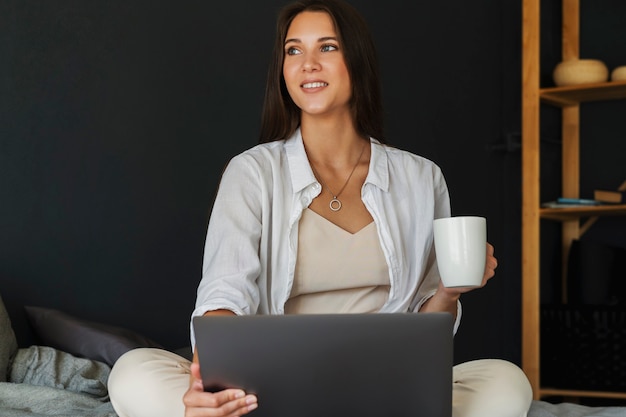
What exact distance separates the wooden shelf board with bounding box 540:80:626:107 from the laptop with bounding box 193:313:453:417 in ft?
9.46

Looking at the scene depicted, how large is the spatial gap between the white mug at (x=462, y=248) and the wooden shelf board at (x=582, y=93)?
8.77 ft

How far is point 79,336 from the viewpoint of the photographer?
2.54 metres

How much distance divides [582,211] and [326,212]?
7.60 feet

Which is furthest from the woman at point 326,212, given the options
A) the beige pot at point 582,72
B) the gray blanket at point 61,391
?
the beige pot at point 582,72

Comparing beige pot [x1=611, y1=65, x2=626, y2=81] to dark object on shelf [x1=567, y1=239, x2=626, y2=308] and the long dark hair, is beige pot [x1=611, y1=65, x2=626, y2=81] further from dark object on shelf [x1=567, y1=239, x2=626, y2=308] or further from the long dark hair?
the long dark hair

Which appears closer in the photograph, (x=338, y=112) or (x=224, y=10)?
(x=338, y=112)

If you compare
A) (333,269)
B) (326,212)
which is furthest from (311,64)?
(333,269)

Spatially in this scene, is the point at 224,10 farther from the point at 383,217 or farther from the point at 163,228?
the point at 383,217

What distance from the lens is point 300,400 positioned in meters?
1.43

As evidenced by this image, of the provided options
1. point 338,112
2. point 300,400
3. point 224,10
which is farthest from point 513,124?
point 300,400

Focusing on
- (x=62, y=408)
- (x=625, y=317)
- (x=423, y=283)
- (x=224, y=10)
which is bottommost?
(x=625, y=317)

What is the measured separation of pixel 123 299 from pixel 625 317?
2.15m

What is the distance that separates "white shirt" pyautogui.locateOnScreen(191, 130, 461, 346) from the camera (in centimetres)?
189

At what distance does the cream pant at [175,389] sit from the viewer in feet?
5.67
